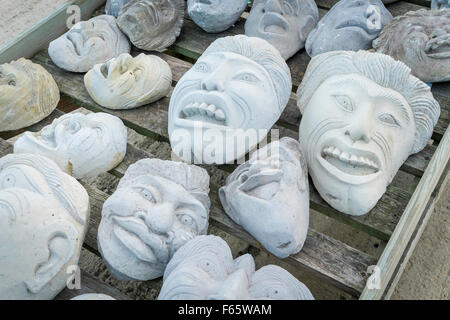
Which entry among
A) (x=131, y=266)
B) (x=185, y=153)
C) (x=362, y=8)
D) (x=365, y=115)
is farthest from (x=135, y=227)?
(x=362, y=8)

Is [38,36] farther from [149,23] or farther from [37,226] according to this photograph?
[37,226]

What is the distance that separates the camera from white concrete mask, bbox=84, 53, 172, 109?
235 centimetres

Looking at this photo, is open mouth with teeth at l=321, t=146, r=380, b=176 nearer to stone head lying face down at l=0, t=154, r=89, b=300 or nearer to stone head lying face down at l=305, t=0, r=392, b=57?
stone head lying face down at l=305, t=0, r=392, b=57

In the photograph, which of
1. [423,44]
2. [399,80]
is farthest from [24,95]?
[423,44]

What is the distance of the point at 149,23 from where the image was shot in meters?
2.64

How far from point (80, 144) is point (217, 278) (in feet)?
3.15

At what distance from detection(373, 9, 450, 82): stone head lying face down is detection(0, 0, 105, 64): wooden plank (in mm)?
1881

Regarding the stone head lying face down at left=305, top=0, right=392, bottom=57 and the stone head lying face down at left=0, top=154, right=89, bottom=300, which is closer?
the stone head lying face down at left=0, top=154, right=89, bottom=300

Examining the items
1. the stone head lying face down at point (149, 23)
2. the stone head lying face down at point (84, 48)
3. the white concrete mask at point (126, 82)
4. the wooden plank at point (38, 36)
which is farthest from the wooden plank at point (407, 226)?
the wooden plank at point (38, 36)

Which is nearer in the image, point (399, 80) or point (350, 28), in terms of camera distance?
point (399, 80)

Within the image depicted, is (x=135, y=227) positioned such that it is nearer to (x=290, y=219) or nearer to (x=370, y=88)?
(x=290, y=219)

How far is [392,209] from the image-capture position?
196 cm

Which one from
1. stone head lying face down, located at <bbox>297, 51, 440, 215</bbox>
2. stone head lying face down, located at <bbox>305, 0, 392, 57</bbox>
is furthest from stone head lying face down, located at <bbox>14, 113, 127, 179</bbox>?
stone head lying face down, located at <bbox>305, 0, 392, 57</bbox>

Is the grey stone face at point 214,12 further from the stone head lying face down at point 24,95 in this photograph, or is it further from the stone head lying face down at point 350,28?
the stone head lying face down at point 24,95
